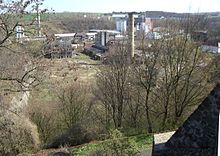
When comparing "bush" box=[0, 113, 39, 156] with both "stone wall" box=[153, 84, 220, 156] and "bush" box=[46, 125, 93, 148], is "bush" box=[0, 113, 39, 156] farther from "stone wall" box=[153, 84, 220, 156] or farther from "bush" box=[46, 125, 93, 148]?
"stone wall" box=[153, 84, 220, 156]

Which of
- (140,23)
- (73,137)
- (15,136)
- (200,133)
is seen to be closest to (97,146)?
(15,136)

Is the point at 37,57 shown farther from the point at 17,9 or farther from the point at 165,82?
the point at 165,82

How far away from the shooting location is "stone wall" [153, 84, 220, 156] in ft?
25.9

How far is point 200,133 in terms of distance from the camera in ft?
26.8

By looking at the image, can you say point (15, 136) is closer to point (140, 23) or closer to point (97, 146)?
point (97, 146)

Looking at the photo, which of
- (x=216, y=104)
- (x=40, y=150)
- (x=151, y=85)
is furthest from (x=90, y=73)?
(x=216, y=104)

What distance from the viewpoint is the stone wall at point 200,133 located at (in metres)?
7.89

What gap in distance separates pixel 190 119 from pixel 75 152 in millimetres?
9866

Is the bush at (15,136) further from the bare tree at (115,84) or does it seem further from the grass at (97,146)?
the bare tree at (115,84)

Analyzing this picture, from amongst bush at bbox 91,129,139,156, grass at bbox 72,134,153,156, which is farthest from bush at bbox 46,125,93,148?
bush at bbox 91,129,139,156

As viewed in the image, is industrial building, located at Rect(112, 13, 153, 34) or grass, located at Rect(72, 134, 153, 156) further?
industrial building, located at Rect(112, 13, 153, 34)

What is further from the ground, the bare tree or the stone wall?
the stone wall

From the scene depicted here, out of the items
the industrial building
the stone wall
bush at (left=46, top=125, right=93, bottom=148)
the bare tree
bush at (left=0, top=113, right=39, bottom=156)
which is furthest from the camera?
the industrial building

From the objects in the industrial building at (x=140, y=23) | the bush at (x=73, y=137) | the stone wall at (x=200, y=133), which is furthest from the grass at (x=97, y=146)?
the industrial building at (x=140, y=23)
